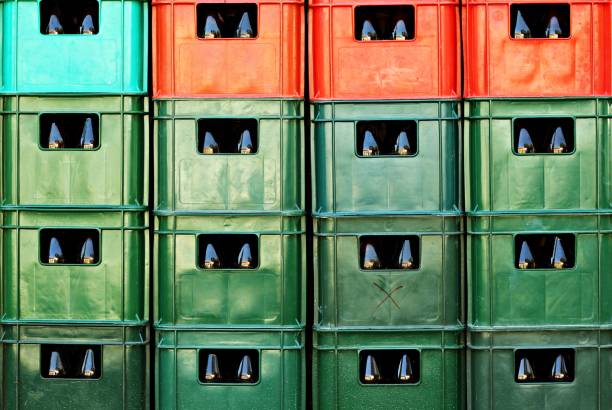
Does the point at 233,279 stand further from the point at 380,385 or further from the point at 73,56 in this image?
the point at 73,56

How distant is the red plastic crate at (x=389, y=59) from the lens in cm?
545

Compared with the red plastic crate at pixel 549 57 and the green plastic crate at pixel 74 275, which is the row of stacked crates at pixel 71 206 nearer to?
the green plastic crate at pixel 74 275

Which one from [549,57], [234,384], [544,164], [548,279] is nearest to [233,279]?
[234,384]

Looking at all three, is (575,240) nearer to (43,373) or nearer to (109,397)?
(109,397)

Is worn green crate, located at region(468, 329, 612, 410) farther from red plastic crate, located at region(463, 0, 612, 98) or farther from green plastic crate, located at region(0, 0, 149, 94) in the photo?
green plastic crate, located at region(0, 0, 149, 94)

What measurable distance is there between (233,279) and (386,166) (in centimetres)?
130

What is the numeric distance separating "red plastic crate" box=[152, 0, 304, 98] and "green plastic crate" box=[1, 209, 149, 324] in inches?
39.7

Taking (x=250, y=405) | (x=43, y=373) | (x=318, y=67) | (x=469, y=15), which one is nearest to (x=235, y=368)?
(x=250, y=405)

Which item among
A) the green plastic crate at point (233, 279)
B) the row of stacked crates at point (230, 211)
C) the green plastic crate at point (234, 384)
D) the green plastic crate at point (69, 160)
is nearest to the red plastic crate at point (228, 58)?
the row of stacked crates at point (230, 211)

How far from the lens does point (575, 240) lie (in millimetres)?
5410

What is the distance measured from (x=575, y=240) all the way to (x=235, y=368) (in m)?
2.53

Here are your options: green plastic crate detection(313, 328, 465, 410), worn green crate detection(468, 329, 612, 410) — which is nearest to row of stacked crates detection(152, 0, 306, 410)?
green plastic crate detection(313, 328, 465, 410)

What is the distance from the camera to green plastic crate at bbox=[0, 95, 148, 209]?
5410 millimetres

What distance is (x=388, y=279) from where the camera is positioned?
5.45m
